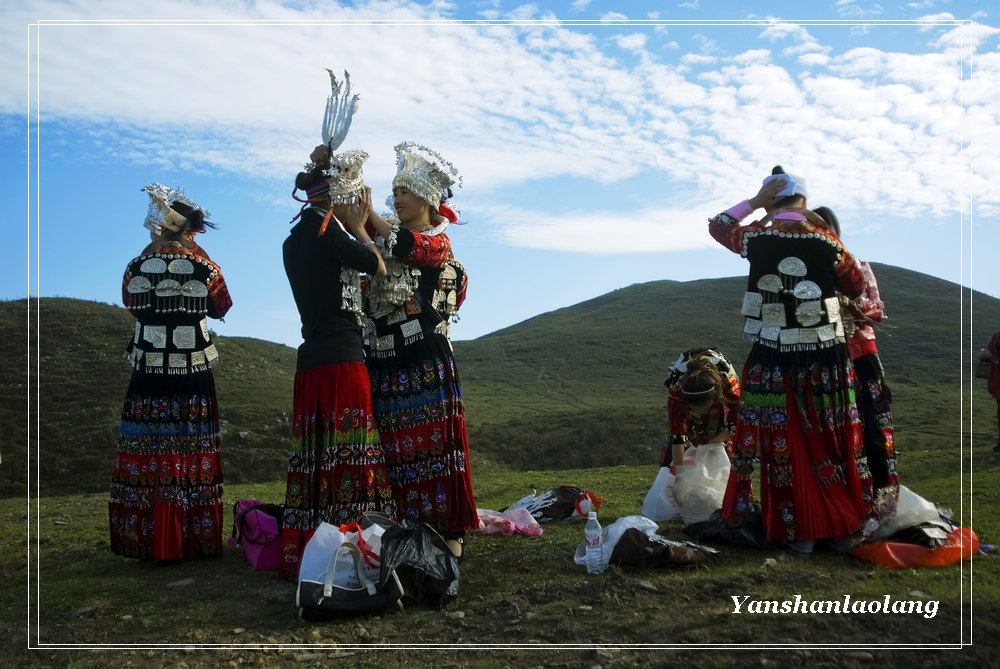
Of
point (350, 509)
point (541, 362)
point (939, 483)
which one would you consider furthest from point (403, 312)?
point (541, 362)

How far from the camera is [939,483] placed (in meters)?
8.39

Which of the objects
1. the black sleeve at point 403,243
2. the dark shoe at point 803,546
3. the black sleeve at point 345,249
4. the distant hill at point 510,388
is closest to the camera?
the black sleeve at point 345,249

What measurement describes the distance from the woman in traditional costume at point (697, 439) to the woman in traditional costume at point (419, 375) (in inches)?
81.9

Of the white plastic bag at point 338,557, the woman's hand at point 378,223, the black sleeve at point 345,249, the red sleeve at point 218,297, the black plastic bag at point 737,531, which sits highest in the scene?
the woman's hand at point 378,223

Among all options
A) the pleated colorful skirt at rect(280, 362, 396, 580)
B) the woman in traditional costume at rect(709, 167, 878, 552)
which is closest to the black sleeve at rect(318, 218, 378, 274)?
the pleated colorful skirt at rect(280, 362, 396, 580)

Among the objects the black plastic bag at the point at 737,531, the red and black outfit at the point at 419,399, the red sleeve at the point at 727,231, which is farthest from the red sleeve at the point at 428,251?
the black plastic bag at the point at 737,531

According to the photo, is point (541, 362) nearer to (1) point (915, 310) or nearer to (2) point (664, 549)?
(1) point (915, 310)

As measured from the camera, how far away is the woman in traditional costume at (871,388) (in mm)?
5629

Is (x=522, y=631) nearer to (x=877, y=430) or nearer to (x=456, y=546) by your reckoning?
(x=456, y=546)

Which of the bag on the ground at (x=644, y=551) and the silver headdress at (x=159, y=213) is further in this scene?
the silver headdress at (x=159, y=213)

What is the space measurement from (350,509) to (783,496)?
2.83 meters

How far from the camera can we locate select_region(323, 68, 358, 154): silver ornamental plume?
5.25 m

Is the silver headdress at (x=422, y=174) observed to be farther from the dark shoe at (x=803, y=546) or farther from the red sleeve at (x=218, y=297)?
the dark shoe at (x=803, y=546)

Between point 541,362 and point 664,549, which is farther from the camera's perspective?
point 541,362
